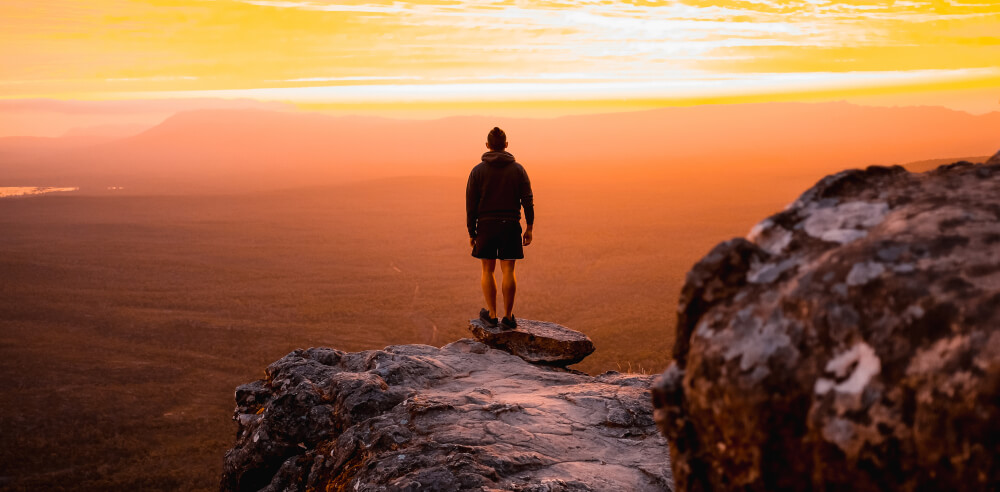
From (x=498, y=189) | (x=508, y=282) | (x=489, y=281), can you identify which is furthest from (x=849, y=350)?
(x=489, y=281)

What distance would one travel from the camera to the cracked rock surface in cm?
467

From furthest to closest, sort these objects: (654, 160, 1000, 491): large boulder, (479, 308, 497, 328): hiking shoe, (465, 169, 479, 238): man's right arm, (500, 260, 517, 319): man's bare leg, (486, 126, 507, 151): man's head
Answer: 1. (479, 308, 497, 328): hiking shoe
2. (500, 260, 517, 319): man's bare leg
3. (465, 169, 479, 238): man's right arm
4. (486, 126, 507, 151): man's head
5. (654, 160, 1000, 491): large boulder

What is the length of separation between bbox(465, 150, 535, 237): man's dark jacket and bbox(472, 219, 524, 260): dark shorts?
68 millimetres


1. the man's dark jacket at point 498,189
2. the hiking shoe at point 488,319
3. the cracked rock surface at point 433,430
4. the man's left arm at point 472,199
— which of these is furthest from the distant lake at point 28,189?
the cracked rock surface at point 433,430

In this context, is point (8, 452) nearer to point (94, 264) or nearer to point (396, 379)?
point (396, 379)

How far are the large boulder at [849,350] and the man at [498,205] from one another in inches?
219

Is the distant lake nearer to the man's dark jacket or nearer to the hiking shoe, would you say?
the hiking shoe

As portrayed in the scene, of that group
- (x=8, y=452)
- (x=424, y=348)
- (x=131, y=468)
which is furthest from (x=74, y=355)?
→ (x=424, y=348)

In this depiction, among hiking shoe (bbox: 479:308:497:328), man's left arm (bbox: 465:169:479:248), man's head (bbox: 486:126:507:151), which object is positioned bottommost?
hiking shoe (bbox: 479:308:497:328)

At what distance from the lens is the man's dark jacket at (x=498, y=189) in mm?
7945

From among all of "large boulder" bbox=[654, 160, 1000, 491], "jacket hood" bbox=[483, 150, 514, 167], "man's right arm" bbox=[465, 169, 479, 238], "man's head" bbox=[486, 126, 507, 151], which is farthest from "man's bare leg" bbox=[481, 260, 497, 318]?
"large boulder" bbox=[654, 160, 1000, 491]

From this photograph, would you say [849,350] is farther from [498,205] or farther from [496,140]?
[498,205]

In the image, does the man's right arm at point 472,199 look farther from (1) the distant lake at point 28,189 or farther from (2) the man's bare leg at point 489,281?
(1) the distant lake at point 28,189

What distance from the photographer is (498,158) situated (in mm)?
7887
